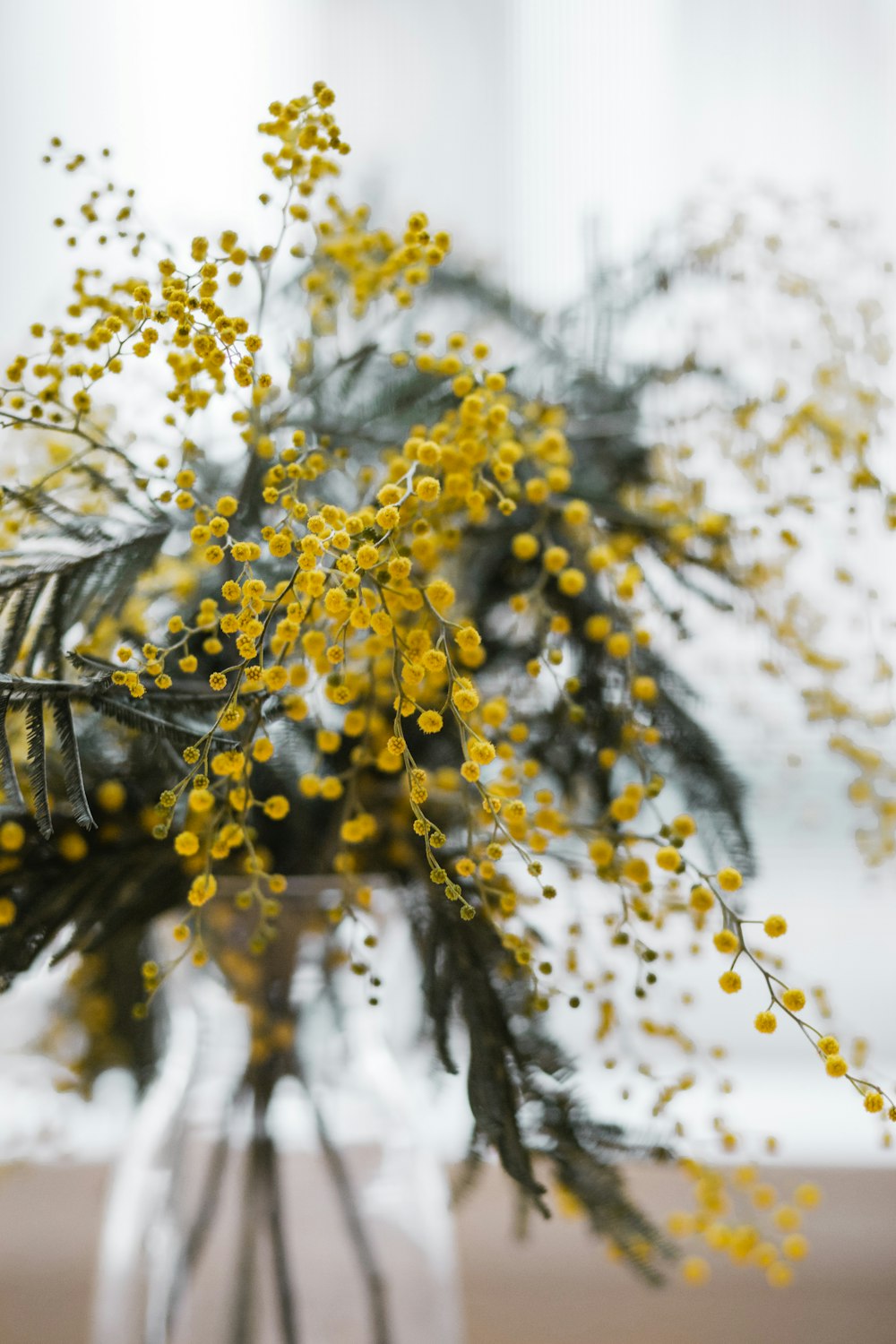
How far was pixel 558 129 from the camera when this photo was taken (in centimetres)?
105

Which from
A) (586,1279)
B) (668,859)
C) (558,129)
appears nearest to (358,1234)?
(668,859)

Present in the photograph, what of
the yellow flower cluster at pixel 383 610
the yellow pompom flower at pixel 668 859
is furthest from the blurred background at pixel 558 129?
the yellow pompom flower at pixel 668 859

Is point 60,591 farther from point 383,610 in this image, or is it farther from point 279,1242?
point 279,1242

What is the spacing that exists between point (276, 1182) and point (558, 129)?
935mm

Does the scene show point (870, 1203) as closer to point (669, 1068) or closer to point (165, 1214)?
point (669, 1068)

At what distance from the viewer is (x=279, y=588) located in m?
0.35

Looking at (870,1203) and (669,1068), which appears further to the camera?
(669,1068)

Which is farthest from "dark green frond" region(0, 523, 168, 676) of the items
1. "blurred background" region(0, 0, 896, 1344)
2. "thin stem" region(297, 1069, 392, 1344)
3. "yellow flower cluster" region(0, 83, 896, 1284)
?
"blurred background" region(0, 0, 896, 1344)

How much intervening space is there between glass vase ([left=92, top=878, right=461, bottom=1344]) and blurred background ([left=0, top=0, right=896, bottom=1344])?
1.52ft

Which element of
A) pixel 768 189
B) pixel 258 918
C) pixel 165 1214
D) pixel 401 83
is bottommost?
pixel 165 1214

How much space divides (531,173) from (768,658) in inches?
Answer: 27.3

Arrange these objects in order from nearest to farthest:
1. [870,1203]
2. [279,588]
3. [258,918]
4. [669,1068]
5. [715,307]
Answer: [279,588] → [258,918] → [715,307] → [870,1203] → [669,1068]

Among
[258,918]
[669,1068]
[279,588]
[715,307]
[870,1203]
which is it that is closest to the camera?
[279,588]

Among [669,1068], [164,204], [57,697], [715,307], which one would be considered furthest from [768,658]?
[164,204]
